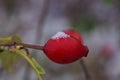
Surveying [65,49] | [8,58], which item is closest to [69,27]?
[8,58]

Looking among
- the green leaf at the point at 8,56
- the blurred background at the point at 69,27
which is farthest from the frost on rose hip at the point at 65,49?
the blurred background at the point at 69,27

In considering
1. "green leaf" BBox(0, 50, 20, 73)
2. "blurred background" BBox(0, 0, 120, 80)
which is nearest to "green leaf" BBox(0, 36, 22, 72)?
"green leaf" BBox(0, 50, 20, 73)

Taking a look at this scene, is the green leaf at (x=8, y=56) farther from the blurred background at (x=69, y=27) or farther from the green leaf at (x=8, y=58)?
the blurred background at (x=69, y=27)

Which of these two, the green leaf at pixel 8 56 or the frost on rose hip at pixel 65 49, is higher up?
the frost on rose hip at pixel 65 49

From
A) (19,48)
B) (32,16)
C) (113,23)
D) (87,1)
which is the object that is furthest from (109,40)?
(19,48)

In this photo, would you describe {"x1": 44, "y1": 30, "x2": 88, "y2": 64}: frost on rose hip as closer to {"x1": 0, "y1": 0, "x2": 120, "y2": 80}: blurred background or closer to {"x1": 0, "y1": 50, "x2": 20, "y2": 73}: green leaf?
{"x1": 0, "y1": 50, "x2": 20, "y2": 73}: green leaf

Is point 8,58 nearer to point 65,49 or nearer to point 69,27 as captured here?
point 65,49
